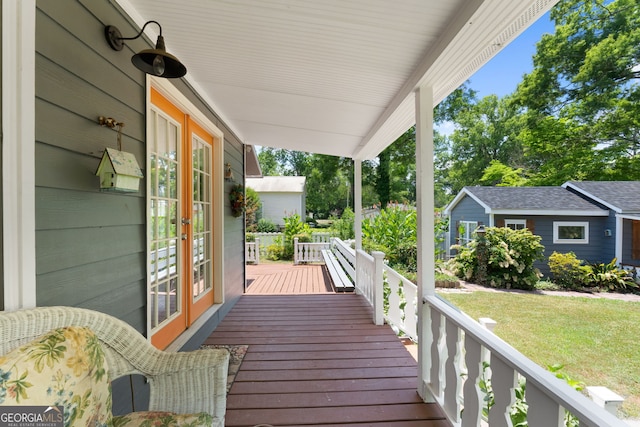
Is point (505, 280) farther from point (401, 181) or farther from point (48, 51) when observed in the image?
point (401, 181)

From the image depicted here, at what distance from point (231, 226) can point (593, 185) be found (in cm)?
621

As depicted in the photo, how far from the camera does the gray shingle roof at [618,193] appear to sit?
392cm

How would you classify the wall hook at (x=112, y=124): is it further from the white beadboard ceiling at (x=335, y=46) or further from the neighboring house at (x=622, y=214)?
the neighboring house at (x=622, y=214)

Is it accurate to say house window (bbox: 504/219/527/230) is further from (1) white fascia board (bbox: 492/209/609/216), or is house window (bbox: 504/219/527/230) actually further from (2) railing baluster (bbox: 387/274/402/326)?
(2) railing baluster (bbox: 387/274/402/326)

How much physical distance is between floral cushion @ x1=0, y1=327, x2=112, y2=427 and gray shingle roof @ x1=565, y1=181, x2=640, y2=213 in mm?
5533

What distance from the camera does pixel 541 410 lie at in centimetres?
96

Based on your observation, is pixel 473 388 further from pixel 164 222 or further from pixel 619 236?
pixel 619 236

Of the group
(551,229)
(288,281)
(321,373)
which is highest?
(551,229)

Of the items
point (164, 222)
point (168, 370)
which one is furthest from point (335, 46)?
point (168, 370)

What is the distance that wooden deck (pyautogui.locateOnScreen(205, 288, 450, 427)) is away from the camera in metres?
1.73

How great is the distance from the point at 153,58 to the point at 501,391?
7.21 feet

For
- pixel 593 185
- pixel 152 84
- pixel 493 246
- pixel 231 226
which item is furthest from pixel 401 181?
pixel 152 84

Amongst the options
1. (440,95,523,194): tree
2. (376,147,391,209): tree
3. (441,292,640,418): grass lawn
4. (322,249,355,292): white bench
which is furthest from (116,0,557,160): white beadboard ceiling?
(440,95,523,194): tree

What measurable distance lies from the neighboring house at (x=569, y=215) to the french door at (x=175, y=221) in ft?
17.3
